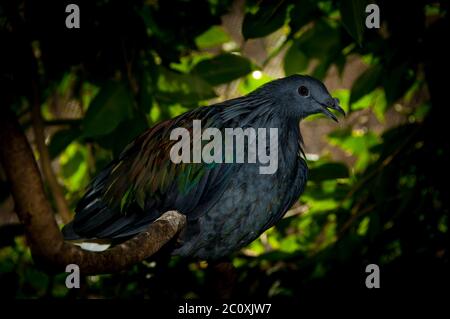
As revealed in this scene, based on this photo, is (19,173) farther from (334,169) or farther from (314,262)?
(314,262)

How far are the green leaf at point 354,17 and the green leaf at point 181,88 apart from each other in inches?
22.1

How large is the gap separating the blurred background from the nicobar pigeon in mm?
213

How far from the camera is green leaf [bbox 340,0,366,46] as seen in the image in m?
1.19

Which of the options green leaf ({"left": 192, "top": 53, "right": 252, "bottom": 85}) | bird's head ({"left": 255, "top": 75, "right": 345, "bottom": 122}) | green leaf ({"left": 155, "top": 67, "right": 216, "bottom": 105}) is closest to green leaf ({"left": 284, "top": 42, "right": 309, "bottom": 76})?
green leaf ({"left": 192, "top": 53, "right": 252, "bottom": 85})

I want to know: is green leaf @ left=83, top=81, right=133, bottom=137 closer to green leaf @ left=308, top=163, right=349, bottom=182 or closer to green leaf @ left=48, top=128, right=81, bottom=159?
green leaf @ left=48, top=128, right=81, bottom=159

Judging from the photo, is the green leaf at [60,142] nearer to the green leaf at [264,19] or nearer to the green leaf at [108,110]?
the green leaf at [108,110]

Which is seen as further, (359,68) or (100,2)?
(359,68)

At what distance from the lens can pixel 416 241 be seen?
2225 mm

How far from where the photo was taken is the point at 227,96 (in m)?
2.43

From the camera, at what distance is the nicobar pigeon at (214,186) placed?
4.04 ft

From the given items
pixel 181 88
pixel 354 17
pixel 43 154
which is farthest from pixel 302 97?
pixel 43 154

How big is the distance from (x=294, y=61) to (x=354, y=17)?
0.97 metres

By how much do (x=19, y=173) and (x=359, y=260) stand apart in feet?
5.13
